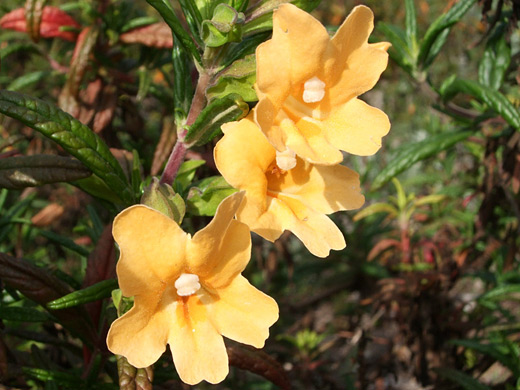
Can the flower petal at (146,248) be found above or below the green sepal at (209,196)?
above

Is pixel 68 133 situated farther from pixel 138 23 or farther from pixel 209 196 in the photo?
pixel 138 23

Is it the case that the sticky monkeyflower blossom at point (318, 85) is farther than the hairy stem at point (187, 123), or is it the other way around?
the hairy stem at point (187, 123)

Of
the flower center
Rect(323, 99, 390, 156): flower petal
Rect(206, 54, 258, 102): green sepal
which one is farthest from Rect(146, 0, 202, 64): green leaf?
the flower center

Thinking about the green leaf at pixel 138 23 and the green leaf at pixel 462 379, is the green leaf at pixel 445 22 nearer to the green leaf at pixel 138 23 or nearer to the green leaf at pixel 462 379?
the green leaf at pixel 138 23

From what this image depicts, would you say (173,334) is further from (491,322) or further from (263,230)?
(491,322)

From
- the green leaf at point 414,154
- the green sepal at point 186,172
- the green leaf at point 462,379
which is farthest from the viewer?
the green leaf at point 414,154

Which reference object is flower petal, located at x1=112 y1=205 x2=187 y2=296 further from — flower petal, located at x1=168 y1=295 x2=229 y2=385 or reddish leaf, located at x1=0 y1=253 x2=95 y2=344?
reddish leaf, located at x1=0 y1=253 x2=95 y2=344

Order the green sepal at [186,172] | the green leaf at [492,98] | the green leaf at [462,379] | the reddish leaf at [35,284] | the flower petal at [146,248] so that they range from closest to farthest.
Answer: the flower petal at [146,248] < the reddish leaf at [35,284] < the green sepal at [186,172] < the green leaf at [492,98] < the green leaf at [462,379]

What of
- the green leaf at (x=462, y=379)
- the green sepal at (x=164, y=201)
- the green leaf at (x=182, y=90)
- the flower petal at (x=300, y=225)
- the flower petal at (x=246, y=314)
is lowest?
the green leaf at (x=462, y=379)

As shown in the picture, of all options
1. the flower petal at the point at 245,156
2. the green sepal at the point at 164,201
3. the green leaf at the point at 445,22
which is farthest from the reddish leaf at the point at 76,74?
the green leaf at the point at 445,22
